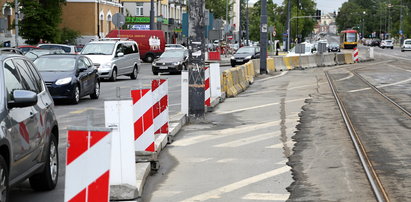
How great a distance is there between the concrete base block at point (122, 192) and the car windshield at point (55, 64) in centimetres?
1359

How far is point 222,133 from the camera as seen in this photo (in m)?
14.7

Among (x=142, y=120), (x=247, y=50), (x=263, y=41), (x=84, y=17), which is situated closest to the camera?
(x=142, y=120)

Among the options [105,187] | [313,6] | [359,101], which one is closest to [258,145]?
[105,187]

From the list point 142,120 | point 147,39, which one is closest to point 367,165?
point 142,120

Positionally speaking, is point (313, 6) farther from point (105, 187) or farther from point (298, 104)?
point (105, 187)

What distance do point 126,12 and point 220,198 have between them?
80.5 meters

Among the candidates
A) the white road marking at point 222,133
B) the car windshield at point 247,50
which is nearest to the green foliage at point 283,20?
the car windshield at point 247,50

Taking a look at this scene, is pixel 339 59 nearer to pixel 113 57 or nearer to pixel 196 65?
pixel 113 57

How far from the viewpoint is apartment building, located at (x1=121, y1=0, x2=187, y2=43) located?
87.1 meters

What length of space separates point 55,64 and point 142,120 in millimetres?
11976

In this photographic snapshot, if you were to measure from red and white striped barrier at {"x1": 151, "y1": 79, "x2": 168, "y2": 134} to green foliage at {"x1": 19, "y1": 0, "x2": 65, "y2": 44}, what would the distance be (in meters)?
40.0

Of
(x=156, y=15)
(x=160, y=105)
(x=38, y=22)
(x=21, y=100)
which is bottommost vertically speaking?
(x=160, y=105)

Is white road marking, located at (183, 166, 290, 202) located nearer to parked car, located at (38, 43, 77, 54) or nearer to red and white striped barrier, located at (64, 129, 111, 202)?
red and white striped barrier, located at (64, 129, 111, 202)

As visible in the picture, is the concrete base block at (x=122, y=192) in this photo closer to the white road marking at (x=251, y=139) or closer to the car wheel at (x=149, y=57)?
the white road marking at (x=251, y=139)
